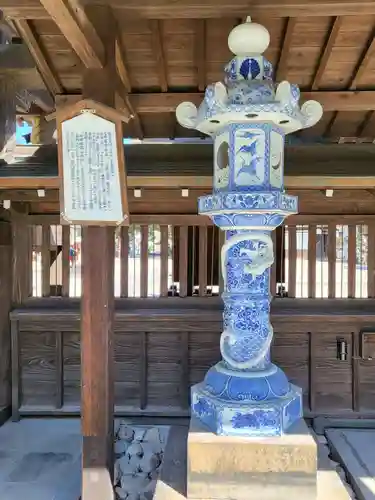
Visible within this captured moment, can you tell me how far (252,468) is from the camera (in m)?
3.44

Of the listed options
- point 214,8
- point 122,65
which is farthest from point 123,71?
point 214,8

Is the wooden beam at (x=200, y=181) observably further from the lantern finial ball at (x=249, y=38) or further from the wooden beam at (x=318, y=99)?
the lantern finial ball at (x=249, y=38)

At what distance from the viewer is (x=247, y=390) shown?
362 cm

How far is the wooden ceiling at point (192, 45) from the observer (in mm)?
3414

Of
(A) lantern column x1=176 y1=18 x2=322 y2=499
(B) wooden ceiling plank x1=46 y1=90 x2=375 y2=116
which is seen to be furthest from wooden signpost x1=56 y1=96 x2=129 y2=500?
(B) wooden ceiling plank x1=46 y1=90 x2=375 y2=116

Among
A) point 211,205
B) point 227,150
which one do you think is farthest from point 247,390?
point 227,150

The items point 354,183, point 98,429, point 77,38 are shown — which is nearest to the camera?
point 77,38

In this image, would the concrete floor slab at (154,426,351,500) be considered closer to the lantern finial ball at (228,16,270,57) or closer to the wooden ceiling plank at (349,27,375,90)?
the lantern finial ball at (228,16,270,57)

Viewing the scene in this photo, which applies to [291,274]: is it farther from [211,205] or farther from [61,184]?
[61,184]

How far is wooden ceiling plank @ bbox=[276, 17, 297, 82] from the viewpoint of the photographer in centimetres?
388

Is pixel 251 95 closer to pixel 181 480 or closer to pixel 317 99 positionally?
pixel 317 99

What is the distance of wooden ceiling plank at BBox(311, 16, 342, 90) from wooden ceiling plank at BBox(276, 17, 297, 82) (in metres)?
0.27

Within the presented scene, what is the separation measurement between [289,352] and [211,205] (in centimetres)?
330

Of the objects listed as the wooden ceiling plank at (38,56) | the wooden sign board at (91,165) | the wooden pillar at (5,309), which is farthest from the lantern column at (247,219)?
the wooden pillar at (5,309)
